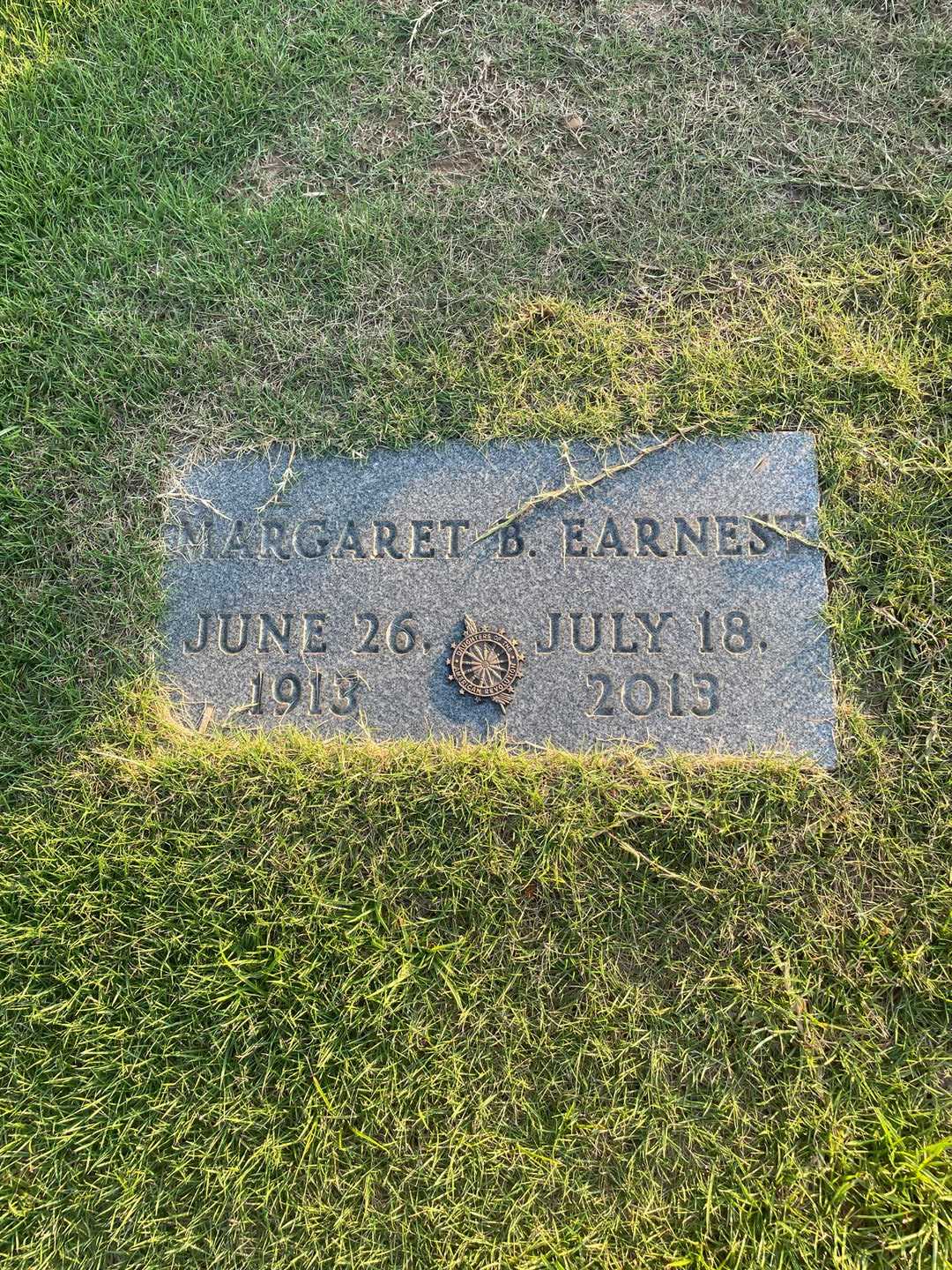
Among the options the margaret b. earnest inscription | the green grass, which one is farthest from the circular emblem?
the green grass

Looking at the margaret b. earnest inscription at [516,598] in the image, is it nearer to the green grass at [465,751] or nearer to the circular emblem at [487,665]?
the circular emblem at [487,665]

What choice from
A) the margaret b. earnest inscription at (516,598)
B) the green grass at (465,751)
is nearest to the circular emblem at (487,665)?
the margaret b. earnest inscription at (516,598)

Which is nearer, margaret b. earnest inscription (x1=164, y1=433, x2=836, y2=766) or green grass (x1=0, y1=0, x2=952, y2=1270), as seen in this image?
green grass (x1=0, y1=0, x2=952, y2=1270)

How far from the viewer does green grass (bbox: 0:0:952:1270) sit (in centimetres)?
208

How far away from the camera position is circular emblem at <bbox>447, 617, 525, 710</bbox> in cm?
232

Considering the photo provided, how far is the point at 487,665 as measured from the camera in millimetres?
2334

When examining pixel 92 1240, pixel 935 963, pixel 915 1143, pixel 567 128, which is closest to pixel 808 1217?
pixel 915 1143

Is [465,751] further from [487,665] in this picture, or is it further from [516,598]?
[516,598]

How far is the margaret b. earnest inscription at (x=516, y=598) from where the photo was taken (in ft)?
7.56

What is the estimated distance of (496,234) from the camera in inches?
105

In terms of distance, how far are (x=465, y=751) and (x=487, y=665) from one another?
25 cm

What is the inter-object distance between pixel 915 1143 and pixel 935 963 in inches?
17.2

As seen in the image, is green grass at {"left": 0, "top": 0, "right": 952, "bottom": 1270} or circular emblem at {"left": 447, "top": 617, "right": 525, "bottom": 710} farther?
circular emblem at {"left": 447, "top": 617, "right": 525, "bottom": 710}

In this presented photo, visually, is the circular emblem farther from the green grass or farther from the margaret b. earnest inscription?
the green grass
